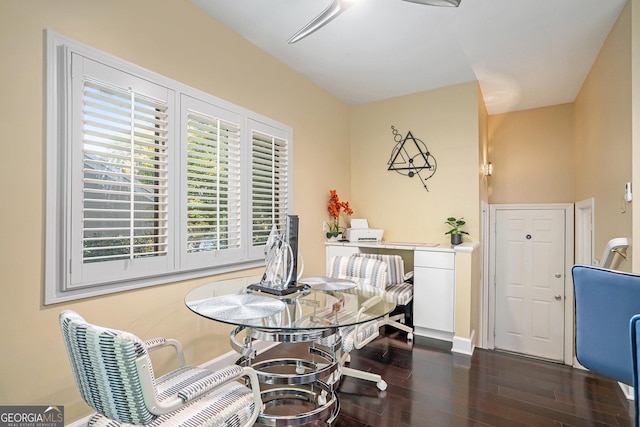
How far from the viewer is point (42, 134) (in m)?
1.64

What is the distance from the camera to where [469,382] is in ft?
8.39

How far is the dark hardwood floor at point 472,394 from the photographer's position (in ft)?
6.79

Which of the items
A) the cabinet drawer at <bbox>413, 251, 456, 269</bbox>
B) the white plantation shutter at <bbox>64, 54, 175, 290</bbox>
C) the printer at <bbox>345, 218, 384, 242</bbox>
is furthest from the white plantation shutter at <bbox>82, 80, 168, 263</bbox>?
the cabinet drawer at <bbox>413, 251, 456, 269</bbox>

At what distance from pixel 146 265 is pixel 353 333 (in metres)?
1.46

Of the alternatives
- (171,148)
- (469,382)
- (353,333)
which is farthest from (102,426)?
(469,382)

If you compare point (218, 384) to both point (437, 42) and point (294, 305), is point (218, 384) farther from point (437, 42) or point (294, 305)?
point (437, 42)

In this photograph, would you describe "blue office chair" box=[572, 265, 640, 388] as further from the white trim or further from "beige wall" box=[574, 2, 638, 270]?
the white trim

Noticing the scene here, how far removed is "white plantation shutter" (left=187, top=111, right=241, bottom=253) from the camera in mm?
2383

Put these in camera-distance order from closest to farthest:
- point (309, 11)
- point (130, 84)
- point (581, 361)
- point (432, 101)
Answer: point (581, 361) < point (130, 84) < point (309, 11) < point (432, 101)

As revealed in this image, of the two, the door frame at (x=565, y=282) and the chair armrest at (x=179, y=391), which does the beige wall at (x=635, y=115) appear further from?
the chair armrest at (x=179, y=391)

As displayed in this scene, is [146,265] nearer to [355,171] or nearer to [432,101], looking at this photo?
[355,171]

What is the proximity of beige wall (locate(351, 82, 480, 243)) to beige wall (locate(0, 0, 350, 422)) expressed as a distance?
1.72m

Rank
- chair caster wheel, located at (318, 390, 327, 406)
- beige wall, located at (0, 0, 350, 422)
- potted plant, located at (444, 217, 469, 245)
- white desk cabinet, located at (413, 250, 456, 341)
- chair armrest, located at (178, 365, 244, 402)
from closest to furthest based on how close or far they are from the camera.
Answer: chair armrest, located at (178, 365, 244, 402), beige wall, located at (0, 0, 350, 422), chair caster wheel, located at (318, 390, 327, 406), white desk cabinet, located at (413, 250, 456, 341), potted plant, located at (444, 217, 469, 245)

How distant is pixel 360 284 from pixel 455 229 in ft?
5.12
